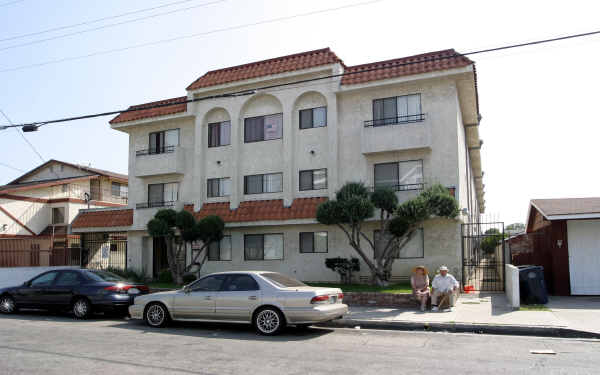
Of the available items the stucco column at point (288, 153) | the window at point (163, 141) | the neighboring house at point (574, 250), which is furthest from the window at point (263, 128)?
the neighboring house at point (574, 250)

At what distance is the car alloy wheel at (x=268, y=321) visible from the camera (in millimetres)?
11141

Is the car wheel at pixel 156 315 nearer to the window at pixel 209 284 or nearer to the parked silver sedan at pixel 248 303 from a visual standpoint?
the parked silver sedan at pixel 248 303

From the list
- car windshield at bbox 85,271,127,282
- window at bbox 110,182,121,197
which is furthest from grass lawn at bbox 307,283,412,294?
window at bbox 110,182,121,197

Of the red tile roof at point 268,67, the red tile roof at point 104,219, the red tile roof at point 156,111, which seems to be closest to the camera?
the red tile roof at point 268,67

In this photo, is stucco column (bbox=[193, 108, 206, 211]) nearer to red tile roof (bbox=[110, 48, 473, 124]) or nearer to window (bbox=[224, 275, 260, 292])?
red tile roof (bbox=[110, 48, 473, 124])

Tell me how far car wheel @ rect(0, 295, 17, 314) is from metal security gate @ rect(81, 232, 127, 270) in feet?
31.5

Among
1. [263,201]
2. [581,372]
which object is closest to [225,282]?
[581,372]

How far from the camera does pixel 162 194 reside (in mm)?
24969

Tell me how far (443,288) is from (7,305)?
1284cm

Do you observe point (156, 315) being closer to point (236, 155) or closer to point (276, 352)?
point (276, 352)

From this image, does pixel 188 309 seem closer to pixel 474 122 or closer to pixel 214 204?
pixel 214 204

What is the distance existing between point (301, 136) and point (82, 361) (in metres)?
14.9

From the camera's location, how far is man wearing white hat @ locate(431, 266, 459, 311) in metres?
14.4

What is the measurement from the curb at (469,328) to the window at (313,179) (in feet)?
29.8
